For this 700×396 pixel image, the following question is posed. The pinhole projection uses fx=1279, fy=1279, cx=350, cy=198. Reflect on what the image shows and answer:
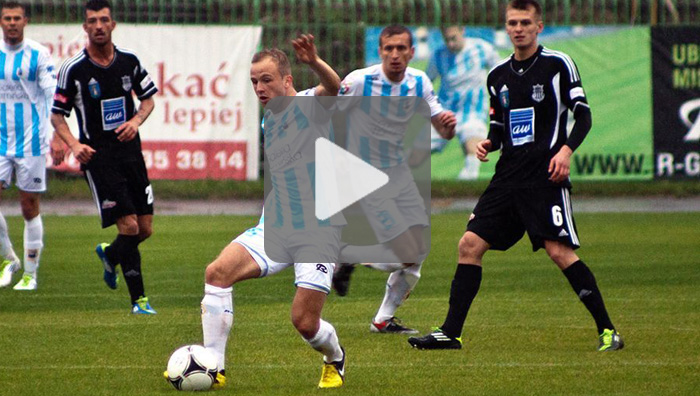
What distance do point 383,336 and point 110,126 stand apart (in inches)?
113

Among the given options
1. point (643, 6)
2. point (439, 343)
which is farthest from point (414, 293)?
point (643, 6)

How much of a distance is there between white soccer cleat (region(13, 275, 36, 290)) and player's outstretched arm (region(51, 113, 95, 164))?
204 cm

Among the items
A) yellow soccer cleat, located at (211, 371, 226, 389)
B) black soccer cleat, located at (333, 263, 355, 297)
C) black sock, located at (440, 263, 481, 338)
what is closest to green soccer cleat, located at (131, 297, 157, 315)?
black soccer cleat, located at (333, 263, 355, 297)

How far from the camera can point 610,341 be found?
321 inches

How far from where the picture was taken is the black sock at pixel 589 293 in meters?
8.25

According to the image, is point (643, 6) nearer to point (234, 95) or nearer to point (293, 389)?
point (234, 95)

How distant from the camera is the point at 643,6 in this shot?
2244 centimetres

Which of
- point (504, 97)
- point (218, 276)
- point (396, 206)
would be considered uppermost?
point (504, 97)

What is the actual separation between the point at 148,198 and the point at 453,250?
5.35 metres

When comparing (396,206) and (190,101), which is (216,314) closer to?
(396,206)

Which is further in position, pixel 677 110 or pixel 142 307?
pixel 677 110

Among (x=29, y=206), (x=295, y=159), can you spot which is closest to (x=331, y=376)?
(x=295, y=159)

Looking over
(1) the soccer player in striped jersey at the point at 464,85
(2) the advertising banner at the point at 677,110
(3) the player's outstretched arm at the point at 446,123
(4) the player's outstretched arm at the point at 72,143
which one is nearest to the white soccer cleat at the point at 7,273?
(4) the player's outstretched arm at the point at 72,143
